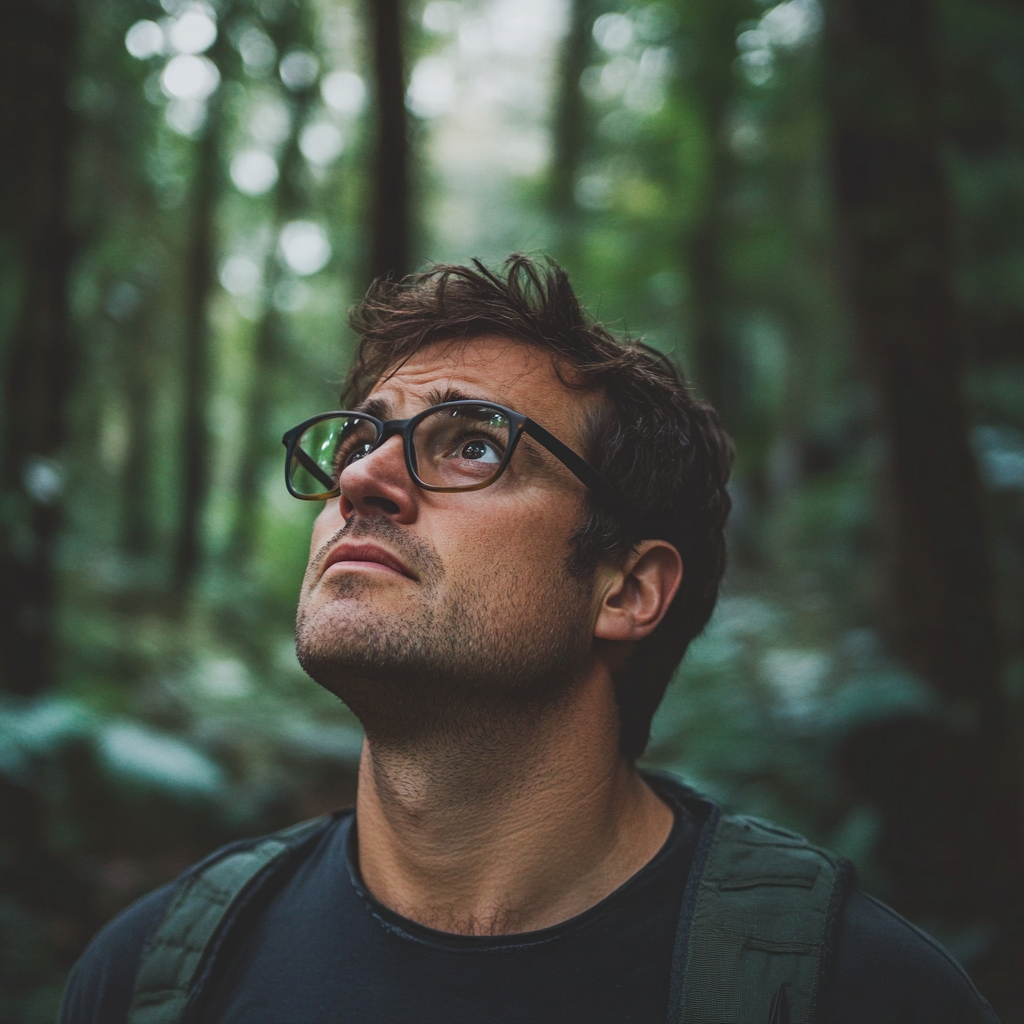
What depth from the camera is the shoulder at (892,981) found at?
1.73 metres

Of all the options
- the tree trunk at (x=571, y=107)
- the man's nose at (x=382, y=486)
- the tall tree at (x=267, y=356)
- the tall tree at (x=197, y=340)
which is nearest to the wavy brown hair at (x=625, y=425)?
the man's nose at (x=382, y=486)

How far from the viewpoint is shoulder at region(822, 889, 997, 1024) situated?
173 cm

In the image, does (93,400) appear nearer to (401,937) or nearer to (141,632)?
(141,632)

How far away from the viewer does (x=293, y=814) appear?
6836 mm

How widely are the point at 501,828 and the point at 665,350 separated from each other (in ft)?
24.4

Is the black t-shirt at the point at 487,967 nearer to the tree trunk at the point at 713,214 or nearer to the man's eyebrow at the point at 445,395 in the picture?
the man's eyebrow at the point at 445,395

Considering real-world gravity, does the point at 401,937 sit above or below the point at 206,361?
below

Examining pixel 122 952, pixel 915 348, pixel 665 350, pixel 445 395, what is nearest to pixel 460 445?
pixel 445 395

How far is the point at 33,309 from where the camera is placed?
6.06m

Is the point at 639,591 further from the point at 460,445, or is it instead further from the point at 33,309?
Result: the point at 33,309

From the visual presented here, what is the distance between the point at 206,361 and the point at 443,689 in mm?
14257

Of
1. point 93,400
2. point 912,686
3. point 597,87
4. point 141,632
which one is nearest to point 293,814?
point 912,686

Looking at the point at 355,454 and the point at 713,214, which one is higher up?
the point at 713,214

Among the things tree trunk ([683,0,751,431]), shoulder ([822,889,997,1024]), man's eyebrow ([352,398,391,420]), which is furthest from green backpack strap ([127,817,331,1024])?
tree trunk ([683,0,751,431])
